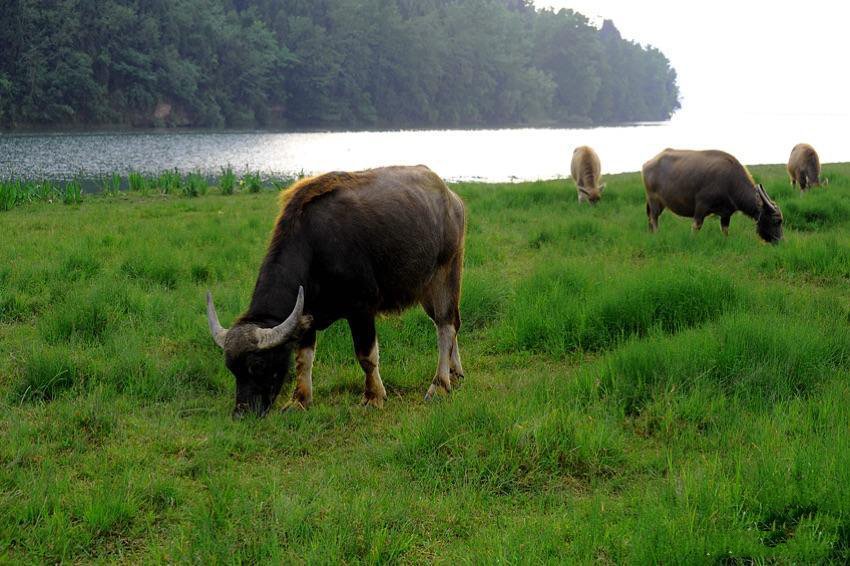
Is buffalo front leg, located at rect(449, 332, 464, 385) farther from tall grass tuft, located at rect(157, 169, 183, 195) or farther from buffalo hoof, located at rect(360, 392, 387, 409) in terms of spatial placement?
tall grass tuft, located at rect(157, 169, 183, 195)

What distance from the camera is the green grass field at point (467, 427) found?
3.53 metres

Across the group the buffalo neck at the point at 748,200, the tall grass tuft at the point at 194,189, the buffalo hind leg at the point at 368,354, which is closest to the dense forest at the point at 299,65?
the tall grass tuft at the point at 194,189

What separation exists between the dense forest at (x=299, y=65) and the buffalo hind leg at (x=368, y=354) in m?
57.0

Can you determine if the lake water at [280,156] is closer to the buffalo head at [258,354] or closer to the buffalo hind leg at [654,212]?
the buffalo hind leg at [654,212]

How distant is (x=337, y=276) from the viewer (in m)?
5.61

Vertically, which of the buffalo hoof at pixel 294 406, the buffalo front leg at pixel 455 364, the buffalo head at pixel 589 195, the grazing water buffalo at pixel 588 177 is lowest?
the buffalo hoof at pixel 294 406

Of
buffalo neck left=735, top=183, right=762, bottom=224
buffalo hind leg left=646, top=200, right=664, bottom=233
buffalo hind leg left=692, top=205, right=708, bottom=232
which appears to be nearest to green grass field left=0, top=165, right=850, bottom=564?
buffalo neck left=735, top=183, right=762, bottom=224

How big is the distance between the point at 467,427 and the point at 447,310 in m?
2.03

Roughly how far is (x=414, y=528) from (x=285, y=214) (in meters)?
2.95

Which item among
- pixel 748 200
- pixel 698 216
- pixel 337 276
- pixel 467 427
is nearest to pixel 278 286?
pixel 337 276

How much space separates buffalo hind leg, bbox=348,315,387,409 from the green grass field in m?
0.14

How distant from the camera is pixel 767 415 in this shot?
4.76m

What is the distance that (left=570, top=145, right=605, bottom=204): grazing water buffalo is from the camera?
15984 millimetres

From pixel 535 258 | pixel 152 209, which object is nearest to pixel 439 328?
pixel 535 258
